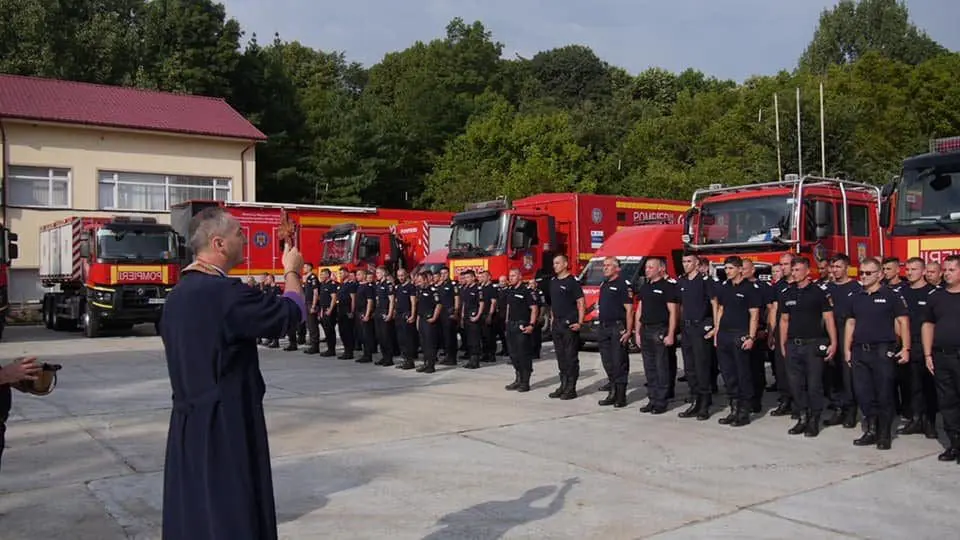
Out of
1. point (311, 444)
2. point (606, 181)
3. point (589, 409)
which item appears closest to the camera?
point (311, 444)

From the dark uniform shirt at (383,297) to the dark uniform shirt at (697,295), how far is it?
255 inches

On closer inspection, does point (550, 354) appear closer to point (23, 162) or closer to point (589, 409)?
point (589, 409)

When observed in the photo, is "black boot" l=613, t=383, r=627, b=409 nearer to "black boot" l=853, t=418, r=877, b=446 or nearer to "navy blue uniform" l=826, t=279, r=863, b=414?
"navy blue uniform" l=826, t=279, r=863, b=414

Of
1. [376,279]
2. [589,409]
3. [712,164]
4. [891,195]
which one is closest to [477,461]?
[589,409]

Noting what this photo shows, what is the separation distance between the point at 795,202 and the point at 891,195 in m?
2.25

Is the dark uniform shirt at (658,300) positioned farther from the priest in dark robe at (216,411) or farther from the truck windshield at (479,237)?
the truck windshield at (479,237)

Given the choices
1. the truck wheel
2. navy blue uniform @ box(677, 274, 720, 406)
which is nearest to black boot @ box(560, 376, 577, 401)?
navy blue uniform @ box(677, 274, 720, 406)

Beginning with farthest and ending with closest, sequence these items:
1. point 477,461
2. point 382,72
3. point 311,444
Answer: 1. point 382,72
2. point 311,444
3. point 477,461

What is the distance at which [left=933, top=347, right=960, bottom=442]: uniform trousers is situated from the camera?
23.2 ft

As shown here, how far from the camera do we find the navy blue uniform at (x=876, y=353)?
302 inches

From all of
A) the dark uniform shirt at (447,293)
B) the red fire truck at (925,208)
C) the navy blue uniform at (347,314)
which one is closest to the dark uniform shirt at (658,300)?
the red fire truck at (925,208)

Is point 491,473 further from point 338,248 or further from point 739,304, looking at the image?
point 338,248

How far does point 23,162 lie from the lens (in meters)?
29.2

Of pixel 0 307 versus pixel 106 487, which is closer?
pixel 106 487
